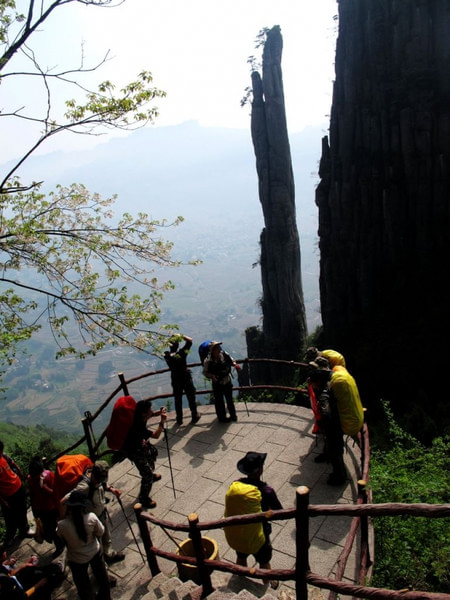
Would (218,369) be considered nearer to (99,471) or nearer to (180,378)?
(180,378)

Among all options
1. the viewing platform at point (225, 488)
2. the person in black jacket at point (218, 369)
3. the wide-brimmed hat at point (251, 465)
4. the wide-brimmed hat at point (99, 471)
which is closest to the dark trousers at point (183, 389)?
the viewing platform at point (225, 488)

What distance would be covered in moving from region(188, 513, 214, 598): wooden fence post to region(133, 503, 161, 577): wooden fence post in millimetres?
954

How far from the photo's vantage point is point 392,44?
20.2 meters

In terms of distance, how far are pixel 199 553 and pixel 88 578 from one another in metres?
1.59

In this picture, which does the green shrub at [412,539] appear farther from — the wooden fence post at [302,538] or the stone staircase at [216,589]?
the wooden fence post at [302,538]

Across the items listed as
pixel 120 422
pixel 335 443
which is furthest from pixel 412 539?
pixel 120 422

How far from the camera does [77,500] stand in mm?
4766

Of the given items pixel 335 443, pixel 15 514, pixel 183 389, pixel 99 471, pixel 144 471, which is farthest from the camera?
pixel 183 389

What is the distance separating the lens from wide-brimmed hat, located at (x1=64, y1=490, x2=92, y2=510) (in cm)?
473

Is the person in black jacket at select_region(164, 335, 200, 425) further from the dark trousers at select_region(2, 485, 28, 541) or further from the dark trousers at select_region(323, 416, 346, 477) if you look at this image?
the dark trousers at select_region(323, 416, 346, 477)

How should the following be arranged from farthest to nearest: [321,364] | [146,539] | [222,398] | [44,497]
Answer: [222,398], [321,364], [44,497], [146,539]

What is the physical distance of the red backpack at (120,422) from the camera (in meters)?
6.39

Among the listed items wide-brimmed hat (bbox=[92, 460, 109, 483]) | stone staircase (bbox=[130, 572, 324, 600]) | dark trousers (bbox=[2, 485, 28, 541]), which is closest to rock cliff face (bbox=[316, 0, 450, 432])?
stone staircase (bbox=[130, 572, 324, 600])

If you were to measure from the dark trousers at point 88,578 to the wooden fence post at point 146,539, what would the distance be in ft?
1.61
